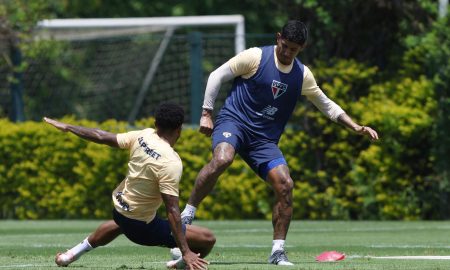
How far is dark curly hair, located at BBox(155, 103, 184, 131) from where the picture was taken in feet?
32.0

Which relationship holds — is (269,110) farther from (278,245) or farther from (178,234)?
(178,234)

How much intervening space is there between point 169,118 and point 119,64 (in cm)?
1552

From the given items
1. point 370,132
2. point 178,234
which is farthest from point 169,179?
point 370,132

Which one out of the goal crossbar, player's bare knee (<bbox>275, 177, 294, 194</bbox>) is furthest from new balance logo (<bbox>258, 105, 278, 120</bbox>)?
the goal crossbar

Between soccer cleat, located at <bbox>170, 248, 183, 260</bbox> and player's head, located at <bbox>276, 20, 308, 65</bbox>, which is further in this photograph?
player's head, located at <bbox>276, 20, 308, 65</bbox>

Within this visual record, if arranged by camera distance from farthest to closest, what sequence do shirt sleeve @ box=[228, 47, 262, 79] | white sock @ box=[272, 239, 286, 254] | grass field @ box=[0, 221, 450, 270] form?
shirt sleeve @ box=[228, 47, 262, 79] < white sock @ box=[272, 239, 286, 254] < grass field @ box=[0, 221, 450, 270]

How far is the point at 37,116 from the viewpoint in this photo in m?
23.5

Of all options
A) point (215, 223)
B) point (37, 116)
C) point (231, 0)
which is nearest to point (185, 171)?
point (215, 223)

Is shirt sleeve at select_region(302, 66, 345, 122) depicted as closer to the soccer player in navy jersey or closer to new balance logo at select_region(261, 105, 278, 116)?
the soccer player in navy jersey

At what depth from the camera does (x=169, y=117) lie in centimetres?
976

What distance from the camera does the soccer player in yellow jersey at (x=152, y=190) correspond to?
955cm

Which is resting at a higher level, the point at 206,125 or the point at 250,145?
the point at 206,125

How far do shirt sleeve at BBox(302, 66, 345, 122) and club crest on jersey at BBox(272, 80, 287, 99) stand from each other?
0.24m

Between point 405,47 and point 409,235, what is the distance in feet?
18.1
